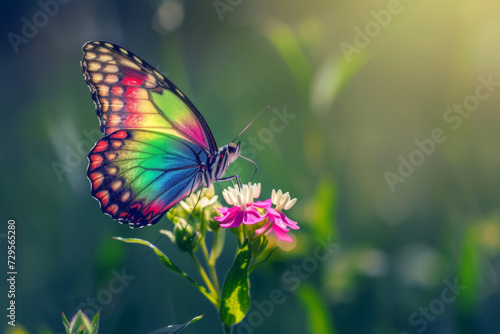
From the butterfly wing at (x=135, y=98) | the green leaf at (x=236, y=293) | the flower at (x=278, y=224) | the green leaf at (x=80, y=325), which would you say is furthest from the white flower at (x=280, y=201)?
the green leaf at (x=80, y=325)

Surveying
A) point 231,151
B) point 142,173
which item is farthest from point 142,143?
point 231,151

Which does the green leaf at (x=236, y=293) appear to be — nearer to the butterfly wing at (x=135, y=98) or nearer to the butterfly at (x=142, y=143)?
the butterfly at (x=142, y=143)

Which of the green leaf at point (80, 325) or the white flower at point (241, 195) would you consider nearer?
the green leaf at point (80, 325)

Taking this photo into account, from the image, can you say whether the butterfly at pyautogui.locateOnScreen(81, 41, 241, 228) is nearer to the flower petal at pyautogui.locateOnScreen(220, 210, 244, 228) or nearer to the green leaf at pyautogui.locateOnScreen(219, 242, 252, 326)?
the flower petal at pyautogui.locateOnScreen(220, 210, 244, 228)

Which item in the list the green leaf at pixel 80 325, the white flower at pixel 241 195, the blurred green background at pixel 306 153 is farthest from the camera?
the blurred green background at pixel 306 153

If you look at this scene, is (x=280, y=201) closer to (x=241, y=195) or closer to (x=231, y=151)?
(x=241, y=195)

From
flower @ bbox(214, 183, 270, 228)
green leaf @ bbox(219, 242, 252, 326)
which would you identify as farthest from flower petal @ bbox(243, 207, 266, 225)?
green leaf @ bbox(219, 242, 252, 326)
